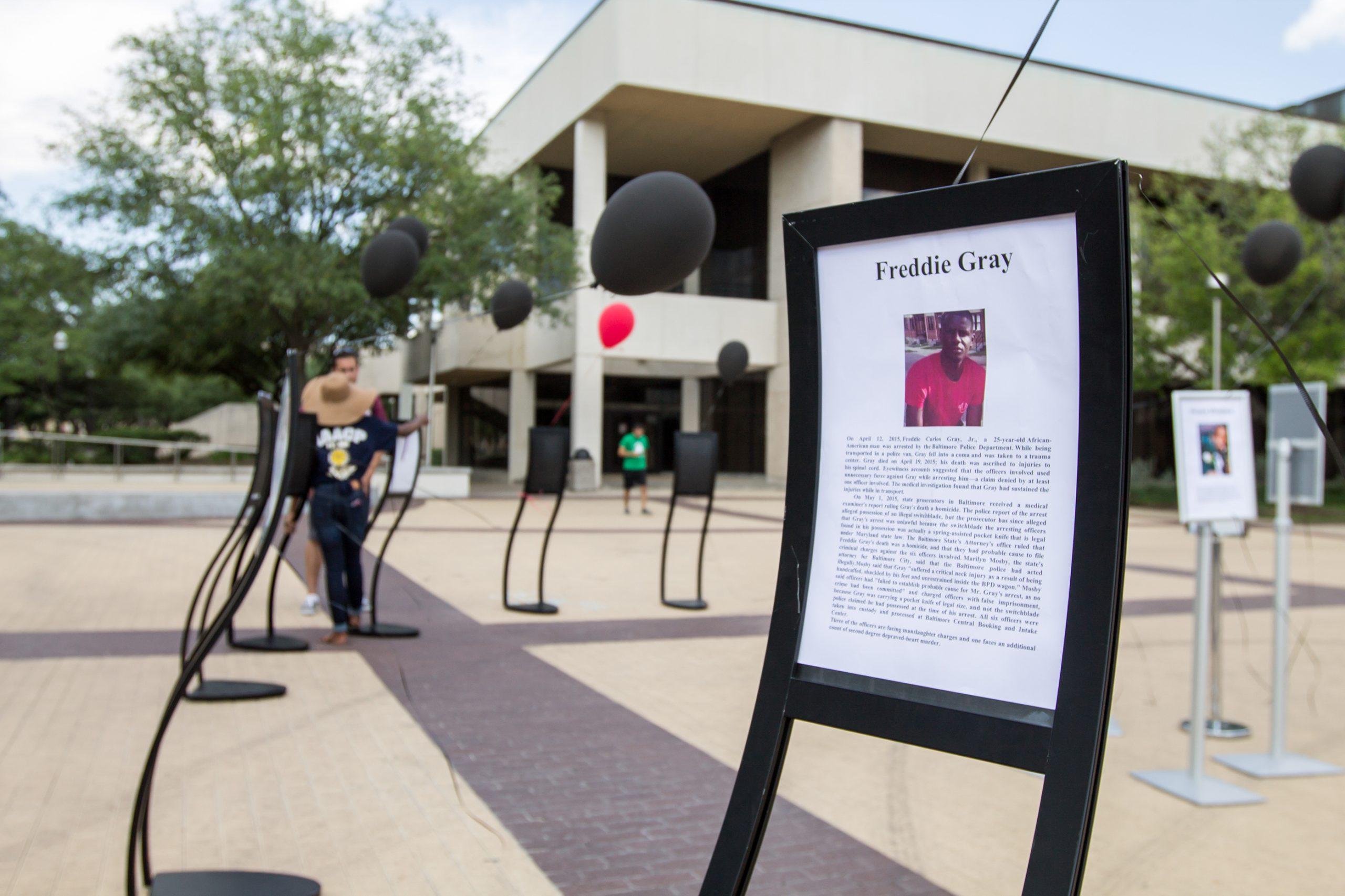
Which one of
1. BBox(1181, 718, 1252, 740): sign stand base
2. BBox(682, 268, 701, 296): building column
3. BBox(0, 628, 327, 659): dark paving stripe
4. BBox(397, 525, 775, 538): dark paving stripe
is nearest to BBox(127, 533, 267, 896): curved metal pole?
BBox(0, 628, 327, 659): dark paving stripe

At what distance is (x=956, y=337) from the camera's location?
2086 mm

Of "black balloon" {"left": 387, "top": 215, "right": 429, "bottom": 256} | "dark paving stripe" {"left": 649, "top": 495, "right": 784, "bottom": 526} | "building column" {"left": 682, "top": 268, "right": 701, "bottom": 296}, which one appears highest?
"building column" {"left": 682, "top": 268, "right": 701, "bottom": 296}

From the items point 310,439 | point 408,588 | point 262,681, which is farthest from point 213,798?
point 408,588

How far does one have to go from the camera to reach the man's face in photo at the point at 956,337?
6.79 feet

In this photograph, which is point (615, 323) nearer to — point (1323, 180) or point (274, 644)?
point (274, 644)

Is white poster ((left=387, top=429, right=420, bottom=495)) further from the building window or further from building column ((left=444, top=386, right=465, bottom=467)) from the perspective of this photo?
building column ((left=444, top=386, right=465, bottom=467))

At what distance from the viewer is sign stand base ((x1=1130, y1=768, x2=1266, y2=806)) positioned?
183 inches

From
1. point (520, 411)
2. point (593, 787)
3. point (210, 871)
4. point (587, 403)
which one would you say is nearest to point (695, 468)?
point (593, 787)

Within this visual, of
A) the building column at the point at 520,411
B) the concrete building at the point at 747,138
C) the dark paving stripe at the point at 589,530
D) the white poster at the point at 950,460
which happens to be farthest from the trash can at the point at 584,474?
the white poster at the point at 950,460

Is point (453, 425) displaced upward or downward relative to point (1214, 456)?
upward

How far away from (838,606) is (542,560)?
708cm

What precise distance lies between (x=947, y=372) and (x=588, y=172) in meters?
27.5

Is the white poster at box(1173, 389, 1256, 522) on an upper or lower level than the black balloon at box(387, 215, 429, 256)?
lower

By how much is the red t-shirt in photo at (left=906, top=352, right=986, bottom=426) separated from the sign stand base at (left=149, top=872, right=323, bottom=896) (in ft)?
8.16
